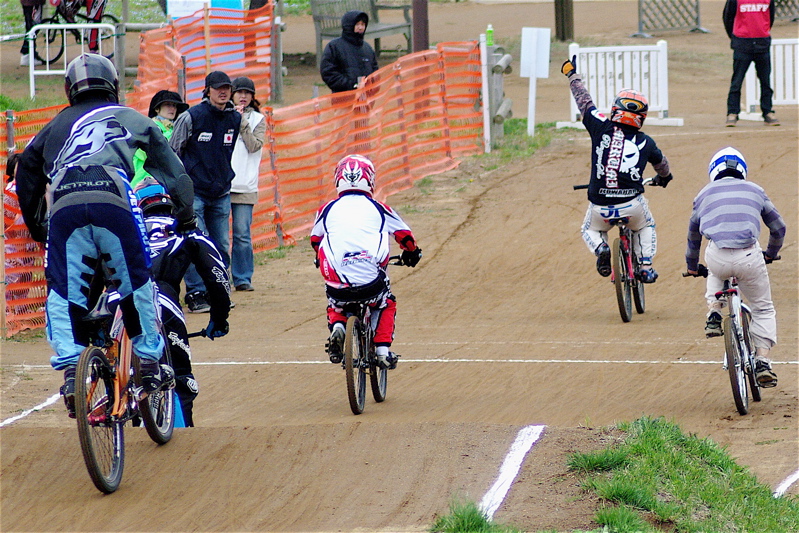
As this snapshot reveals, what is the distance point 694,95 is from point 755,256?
699 inches

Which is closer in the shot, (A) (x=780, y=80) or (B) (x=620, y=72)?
(B) (x=620, y=72)

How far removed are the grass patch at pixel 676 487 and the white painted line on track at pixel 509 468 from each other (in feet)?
1.10

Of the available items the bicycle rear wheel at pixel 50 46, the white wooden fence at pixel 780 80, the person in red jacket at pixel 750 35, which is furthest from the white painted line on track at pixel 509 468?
the bicycle rear wheel at pixel 50 46

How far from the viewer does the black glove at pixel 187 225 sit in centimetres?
661

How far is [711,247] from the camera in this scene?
336 inches

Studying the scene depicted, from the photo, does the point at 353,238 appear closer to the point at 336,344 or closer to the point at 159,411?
the point at 336,344

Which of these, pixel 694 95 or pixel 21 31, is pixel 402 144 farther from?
pixel 21 31

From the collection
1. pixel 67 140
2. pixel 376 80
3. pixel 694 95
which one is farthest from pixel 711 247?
pixel 694 95

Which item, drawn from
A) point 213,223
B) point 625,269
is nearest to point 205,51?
point 213,223

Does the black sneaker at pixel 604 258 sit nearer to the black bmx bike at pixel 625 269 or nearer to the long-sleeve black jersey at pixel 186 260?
the black bmx bike at pixel 625 269

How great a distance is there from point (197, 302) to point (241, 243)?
2493 mm

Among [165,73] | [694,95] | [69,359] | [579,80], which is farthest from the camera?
[694,95]

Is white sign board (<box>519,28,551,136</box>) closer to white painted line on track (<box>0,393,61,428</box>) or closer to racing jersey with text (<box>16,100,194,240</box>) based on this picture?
white painted line on track (<box>0,393,61,428</box>)

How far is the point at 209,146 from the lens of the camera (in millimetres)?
11805
